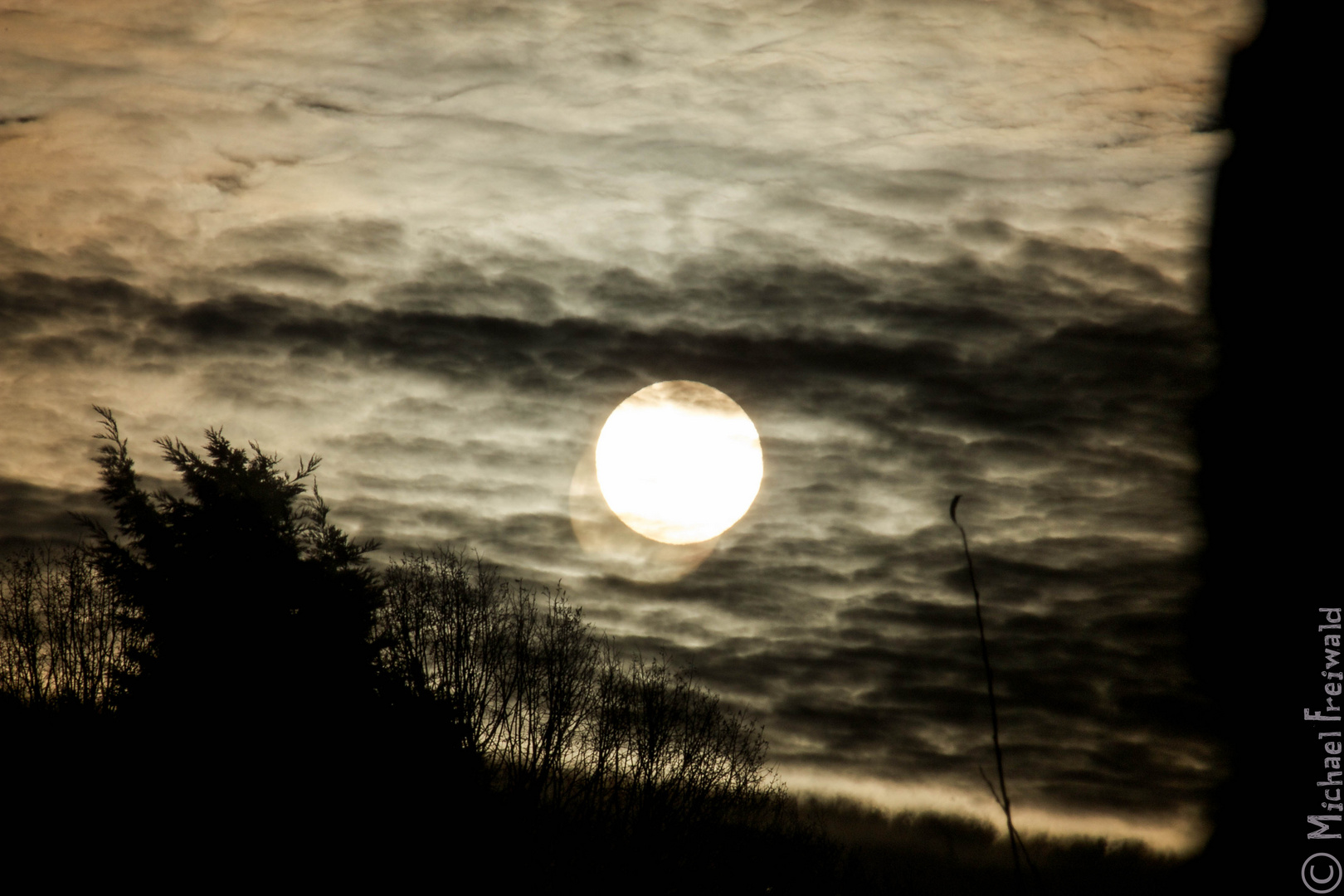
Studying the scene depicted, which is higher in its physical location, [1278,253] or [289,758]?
[1278,253]

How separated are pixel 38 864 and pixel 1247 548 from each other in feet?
94.3

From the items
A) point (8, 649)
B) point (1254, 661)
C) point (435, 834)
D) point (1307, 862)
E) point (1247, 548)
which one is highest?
point (1247, 548)

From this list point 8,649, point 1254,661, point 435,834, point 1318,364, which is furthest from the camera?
point 8,649

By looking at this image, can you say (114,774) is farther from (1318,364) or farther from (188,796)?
(1318,364)

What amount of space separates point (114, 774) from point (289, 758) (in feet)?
13.0

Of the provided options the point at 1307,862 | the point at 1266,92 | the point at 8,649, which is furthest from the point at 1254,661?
the point at 8,649

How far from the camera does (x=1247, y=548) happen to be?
8.72 feet

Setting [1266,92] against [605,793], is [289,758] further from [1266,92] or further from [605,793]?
[1266,92]

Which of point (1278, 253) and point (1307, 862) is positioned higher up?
point (1278, 253)

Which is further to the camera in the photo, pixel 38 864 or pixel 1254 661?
pixel 38 864

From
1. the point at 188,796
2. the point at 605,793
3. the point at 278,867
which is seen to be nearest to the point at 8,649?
the point at 188,796

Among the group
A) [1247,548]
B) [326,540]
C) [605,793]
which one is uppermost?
[1247,548]

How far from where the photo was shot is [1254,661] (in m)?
2.62

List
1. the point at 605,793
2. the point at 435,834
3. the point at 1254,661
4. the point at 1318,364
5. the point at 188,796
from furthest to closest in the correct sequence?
1. the point at 605,793
2. the point at 435,834
3. the point at 188,796
4. the point at 1318,364
5. the point at 1254,661
